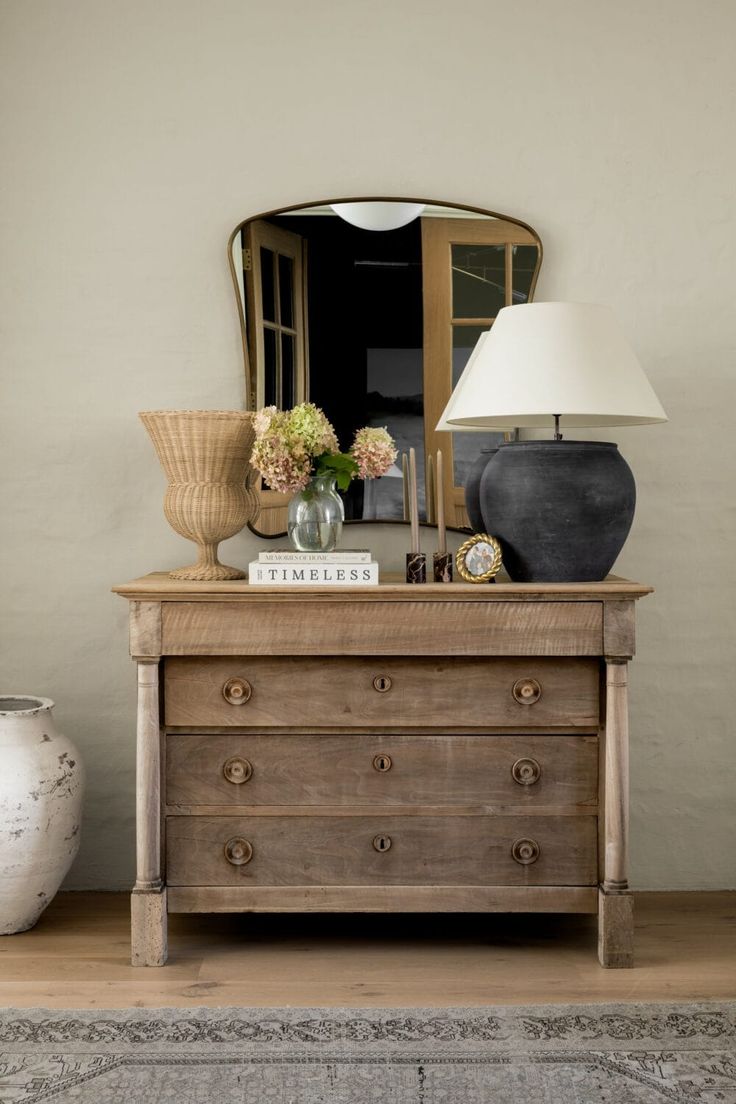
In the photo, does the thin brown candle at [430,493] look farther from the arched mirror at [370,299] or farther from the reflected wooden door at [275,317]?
the reflected wooden door at [275,317]

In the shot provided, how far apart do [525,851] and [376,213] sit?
169 cm

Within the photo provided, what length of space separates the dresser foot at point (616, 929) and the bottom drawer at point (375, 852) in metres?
0.09

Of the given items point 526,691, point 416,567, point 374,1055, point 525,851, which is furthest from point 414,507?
point 374,1055

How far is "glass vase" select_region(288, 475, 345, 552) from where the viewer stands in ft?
8.20

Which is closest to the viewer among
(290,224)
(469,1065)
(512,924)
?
(469,1065)

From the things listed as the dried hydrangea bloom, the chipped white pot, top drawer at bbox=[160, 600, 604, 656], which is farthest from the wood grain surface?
the chipped white pot

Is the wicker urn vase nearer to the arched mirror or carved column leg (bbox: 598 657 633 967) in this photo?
the arched mirror

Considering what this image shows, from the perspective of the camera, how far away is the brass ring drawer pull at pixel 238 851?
2.40 meters

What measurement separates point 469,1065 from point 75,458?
184 cm

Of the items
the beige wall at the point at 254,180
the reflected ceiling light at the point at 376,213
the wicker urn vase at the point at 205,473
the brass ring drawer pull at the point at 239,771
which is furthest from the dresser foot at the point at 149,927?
the reflected ceiling light at the point at 376,213

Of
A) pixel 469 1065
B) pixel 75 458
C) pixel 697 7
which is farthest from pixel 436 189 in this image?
pixel 469 1065

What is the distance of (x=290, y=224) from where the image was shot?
2871mm

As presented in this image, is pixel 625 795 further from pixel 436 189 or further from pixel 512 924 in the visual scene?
pixel 436 189

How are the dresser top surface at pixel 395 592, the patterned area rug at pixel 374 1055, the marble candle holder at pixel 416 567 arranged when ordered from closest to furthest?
the patterned area rug at pixel 374 1055 → the dresser top surface at pixel 395 592 → the marble candle holder at pixel 416 567
